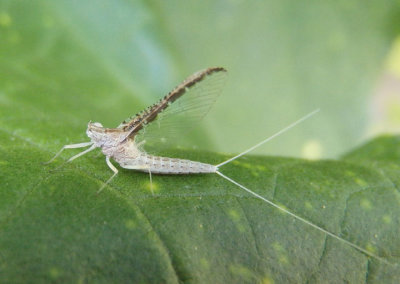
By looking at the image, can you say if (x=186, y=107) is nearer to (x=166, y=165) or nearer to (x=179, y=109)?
(x=179, y=109)

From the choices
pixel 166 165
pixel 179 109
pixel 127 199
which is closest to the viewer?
pixel 127 199

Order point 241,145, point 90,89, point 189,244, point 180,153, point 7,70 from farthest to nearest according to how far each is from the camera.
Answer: point 241,145
point 90,89
point 7,70
point 180,153
point 189,244

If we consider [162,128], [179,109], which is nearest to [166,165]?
[162,128]

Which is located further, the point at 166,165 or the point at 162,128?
the point at 162,128

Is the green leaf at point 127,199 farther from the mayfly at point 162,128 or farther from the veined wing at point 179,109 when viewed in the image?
the veined wing at point 179,109

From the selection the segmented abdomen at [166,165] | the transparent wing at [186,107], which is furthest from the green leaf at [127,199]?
the transparent wing at [186,107]

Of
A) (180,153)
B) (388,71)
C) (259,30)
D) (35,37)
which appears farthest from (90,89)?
(388,71)

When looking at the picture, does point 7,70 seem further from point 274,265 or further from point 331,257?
point 331,257

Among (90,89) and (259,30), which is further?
(259,30)
